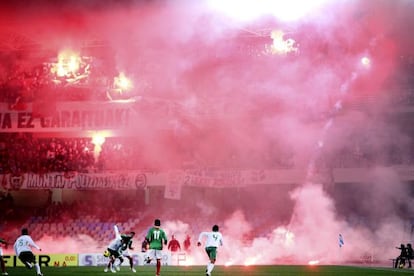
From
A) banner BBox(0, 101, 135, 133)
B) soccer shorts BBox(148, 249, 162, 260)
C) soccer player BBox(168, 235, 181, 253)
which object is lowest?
soccer shorts BBox(148, 249, 162, 260)

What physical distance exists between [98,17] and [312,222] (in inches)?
527

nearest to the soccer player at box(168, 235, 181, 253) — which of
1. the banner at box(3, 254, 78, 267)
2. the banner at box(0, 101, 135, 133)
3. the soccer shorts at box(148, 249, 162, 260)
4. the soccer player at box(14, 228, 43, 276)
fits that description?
the banner at box(3, 254, 78, 267)

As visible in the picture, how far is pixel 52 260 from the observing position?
3088cm

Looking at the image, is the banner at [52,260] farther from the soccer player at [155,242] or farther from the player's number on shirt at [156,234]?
the player's number on shirt at [156,234]

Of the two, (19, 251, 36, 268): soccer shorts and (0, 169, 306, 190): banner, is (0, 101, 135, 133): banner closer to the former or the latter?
(0, 169, 306, 190): banner

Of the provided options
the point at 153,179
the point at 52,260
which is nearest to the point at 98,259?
the point at 52,260

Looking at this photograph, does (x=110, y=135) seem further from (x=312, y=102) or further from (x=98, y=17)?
(x=312, y=102)

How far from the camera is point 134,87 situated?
3603 cm

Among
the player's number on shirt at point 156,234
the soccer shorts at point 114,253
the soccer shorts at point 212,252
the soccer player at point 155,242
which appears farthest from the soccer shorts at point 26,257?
the soccer shorts at point 212,252

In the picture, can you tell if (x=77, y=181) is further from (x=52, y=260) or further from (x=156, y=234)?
(x=156, y=234)

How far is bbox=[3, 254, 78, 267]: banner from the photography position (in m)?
30.5

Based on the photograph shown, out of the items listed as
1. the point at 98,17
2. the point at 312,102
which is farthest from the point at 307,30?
the point at 98,17

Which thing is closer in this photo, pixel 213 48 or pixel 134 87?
pixel 213 48

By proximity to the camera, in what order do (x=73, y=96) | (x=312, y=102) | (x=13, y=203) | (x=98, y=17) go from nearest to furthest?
(x=98, y=17)
(x=312, y=102)
(x=73, y=96)
(x=13, y=203)
